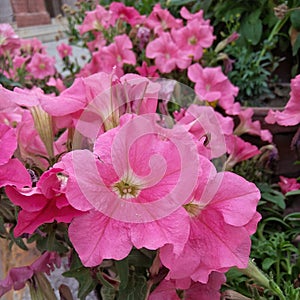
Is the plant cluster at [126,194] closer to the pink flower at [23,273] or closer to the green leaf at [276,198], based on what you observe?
Answer: the pink flower at [23,273]

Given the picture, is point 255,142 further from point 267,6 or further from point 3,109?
point 3,109

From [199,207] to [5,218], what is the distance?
0.73ft

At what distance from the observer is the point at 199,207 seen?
37cm

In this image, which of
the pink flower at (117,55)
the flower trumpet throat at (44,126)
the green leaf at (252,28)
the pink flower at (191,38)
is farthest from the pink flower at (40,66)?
the flower trumpet throat at (44,126)

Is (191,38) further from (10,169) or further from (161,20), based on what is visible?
(10,169)

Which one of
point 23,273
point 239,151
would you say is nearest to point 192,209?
point 23,273

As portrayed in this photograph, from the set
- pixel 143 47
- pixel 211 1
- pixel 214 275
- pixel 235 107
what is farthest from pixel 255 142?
pixel 214 275

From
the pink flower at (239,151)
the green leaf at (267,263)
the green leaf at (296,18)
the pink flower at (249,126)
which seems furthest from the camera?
the green leaf at (296,18)

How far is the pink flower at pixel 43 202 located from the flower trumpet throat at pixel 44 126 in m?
0.10

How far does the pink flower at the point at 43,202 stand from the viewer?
13.7 inches

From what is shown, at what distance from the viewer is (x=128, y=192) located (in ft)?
1.18

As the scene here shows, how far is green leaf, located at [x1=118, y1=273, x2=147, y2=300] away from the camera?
42 centimetres

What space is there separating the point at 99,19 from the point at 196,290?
0.95 meters

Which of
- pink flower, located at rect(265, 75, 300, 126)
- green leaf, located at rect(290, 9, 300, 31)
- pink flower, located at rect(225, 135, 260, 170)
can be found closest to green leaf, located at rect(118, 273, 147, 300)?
pink flower, located at rect(265, 75, 300, 126)
